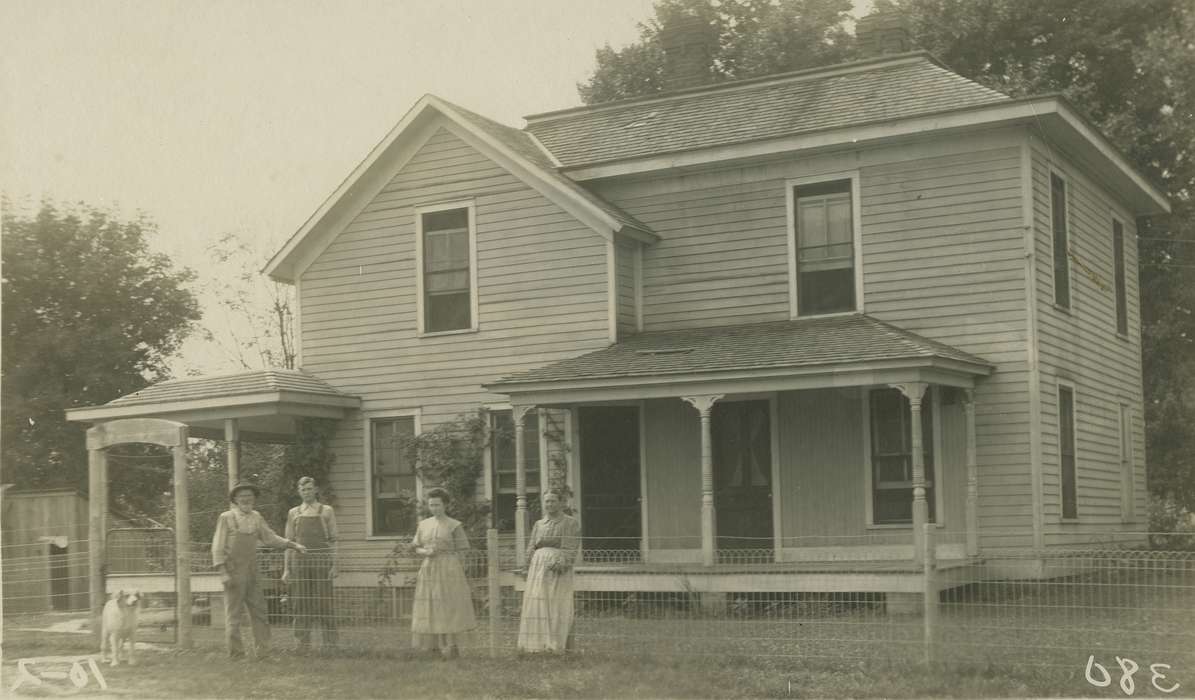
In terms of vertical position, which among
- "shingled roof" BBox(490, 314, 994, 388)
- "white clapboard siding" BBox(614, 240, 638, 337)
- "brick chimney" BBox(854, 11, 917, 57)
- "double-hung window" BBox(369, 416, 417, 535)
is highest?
"brick chimney" BBox(854, 11, 917, 57)

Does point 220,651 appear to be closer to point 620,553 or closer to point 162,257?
point 620,553

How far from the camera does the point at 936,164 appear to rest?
16.1m

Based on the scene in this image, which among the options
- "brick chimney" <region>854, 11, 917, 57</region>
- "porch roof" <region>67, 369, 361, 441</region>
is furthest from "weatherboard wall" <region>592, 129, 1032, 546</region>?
"porch roof" <region>67, 369, 361, 441</region>

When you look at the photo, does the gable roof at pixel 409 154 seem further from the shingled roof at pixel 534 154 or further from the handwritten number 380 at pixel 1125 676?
the handwritten number 380 at pixel 1125 676

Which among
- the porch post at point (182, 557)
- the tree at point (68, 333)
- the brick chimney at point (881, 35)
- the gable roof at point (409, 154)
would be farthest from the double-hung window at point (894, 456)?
the tree at point (68, 333)

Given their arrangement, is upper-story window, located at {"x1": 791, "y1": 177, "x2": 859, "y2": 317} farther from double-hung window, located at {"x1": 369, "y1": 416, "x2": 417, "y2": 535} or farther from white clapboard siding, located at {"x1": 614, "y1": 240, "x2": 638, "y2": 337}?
double-hung window, located at {"x1": 369, "y1": 416, "x2": 417, "y2": 535}

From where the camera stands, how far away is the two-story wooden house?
15.6 m

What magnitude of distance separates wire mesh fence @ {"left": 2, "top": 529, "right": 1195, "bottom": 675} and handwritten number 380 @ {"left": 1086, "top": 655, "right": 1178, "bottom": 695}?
5.5 inches

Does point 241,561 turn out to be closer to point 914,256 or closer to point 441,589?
point 441,589

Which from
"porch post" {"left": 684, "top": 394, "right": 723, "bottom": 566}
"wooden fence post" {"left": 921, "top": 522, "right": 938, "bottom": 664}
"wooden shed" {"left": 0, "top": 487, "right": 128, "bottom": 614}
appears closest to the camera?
"wooden fence post" {"left": 921, "top": 522, "right": 938, "bottom": 664}

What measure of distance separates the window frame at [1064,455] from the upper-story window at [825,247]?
2875mm

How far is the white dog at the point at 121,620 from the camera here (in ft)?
38.6

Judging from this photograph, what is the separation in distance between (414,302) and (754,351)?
18.4 feet

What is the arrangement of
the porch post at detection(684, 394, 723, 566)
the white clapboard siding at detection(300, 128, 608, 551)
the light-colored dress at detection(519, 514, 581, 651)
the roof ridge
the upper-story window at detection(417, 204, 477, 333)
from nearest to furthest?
the light-colored dress at detection(519, 514, 581, 651)
the porch post at detection(684, 394, 723, 566)
the white clapboard siding at detection(300, 128, 608, 551)
the roof ridge
the upper-story window at detection(417, 204, 477, 333)
